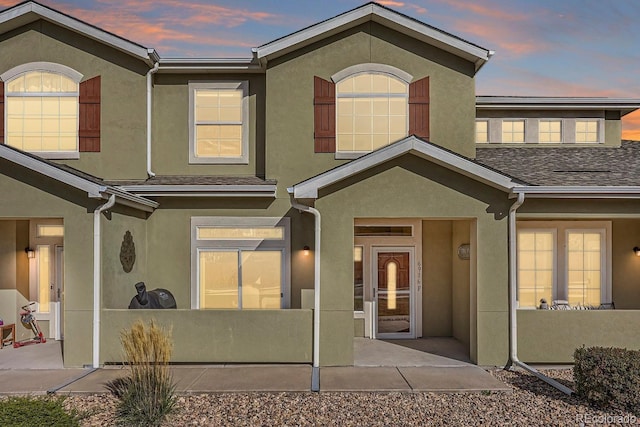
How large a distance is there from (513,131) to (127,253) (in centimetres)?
1034

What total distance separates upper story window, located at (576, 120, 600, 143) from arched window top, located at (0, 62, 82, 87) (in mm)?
12939

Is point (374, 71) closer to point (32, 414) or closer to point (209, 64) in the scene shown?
point (209, 64)

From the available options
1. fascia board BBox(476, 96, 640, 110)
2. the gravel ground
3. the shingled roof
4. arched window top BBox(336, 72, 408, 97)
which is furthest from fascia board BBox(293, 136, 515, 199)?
fascia board BBox(476, 96, 640, 110)

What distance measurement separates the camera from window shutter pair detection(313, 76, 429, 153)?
36.8ft

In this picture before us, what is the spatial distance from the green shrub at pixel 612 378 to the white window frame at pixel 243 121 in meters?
8.06

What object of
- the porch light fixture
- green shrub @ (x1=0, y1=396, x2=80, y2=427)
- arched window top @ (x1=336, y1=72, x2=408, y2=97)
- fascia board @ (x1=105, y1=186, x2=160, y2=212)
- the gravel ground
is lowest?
the gravel ground

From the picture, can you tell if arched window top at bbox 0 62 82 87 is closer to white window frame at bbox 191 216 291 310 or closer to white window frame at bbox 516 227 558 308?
white window frame at bbox 191 216 291 310

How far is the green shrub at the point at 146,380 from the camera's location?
6.38 metres

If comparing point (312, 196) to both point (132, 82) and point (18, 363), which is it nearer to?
point (132, 82)

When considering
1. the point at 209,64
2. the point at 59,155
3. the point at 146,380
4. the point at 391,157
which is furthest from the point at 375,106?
the point at 146,380

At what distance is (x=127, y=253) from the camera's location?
33.3 ft

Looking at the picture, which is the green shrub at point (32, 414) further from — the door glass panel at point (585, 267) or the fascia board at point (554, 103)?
the fascia board at point (554, 103)

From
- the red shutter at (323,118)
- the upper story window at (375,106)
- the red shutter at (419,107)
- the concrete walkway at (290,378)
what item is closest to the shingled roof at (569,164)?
the red shutter at (419,107)

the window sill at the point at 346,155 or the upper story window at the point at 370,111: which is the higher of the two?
the upper story window at the point at 370,111
